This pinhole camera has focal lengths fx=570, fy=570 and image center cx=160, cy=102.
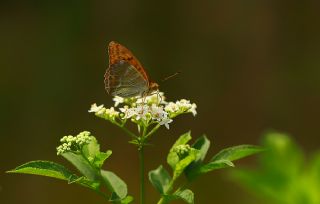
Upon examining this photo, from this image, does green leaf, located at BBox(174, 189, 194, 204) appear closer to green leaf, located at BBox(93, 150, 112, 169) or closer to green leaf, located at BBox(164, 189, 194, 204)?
green leaf, located at BBox(164, 189, 194, 204)

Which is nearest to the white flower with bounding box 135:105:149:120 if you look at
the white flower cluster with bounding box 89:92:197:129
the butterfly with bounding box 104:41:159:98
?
the white flower cluster with bounding box 89:92:197:129

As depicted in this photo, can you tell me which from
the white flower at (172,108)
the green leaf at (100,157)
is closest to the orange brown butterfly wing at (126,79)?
the white flower at (172,108)

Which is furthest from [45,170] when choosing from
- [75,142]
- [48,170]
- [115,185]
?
[115,185]

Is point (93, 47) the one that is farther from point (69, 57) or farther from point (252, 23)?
point (252, 23)

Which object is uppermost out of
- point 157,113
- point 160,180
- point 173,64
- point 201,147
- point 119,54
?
point 119,54

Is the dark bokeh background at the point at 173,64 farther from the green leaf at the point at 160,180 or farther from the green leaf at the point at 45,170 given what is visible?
the green leaf at the point at 45,170

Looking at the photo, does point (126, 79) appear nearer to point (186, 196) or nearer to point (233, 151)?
point (233, 151)
